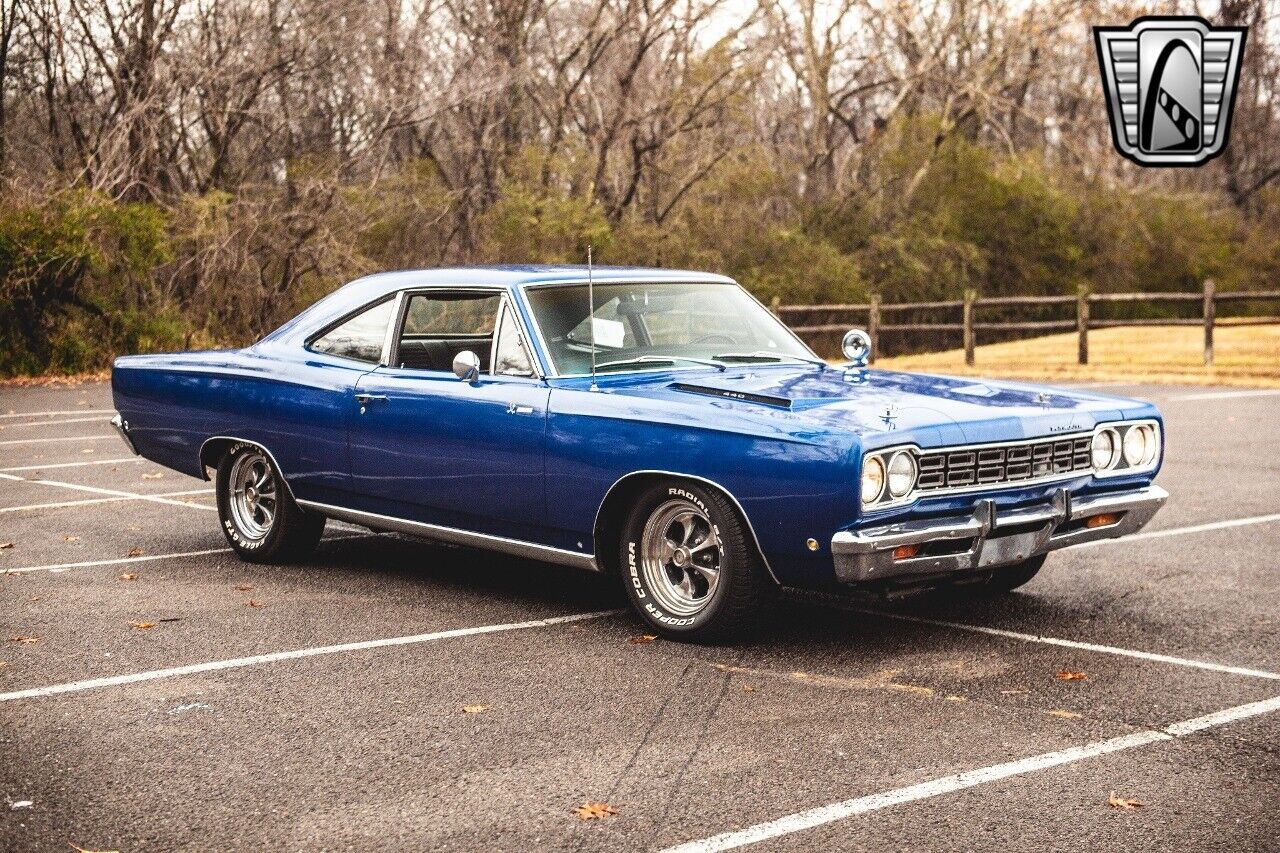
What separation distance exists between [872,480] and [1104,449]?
1.45m

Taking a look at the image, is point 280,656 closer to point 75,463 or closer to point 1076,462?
point 1076,462

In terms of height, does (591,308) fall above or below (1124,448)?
above

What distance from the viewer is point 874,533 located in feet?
17.9

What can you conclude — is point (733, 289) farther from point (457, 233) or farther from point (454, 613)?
point (457, 233)

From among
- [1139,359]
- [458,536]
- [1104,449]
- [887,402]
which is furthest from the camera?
[1139,359]

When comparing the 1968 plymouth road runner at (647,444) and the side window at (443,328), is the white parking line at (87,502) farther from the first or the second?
the side window at (443,328)

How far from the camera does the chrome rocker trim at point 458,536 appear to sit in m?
6.37

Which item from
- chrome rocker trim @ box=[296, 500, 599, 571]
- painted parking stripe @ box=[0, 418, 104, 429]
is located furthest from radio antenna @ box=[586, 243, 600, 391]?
painted parking stripe @ box=[0, 418, 104, 429]

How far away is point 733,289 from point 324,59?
920 inches

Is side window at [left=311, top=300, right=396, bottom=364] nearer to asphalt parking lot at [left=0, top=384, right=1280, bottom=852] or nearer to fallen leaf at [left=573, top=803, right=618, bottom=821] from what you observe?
asphalt parking lot at [left=0, top=384, right=1280, bottom=852]

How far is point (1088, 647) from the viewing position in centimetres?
608

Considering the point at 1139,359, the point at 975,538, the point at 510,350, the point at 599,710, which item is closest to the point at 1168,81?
the point at 1139,359

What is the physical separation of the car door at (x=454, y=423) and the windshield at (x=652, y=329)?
7.4 inches

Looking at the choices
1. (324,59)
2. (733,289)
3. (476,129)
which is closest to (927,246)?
(476,129)
